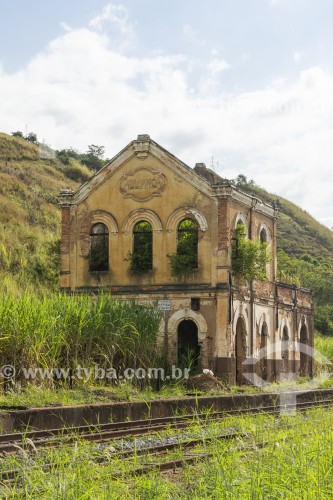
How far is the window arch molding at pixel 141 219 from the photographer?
29.6 meters

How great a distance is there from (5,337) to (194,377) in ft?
29.8

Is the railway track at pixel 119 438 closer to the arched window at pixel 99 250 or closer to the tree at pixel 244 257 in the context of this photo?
the tree at pixel 244 257

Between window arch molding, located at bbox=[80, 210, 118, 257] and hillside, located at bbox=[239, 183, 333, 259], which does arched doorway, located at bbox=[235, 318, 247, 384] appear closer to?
window arch molding, located at bbox=[80, 210, 118, 257]

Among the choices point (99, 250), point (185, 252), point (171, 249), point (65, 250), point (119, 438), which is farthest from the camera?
point (99, 250)

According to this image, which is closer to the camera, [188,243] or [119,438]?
[119,438]

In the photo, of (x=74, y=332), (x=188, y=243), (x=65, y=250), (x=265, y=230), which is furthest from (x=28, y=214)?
(x=74, y=332)

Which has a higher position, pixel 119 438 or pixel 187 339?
pixel 187 339

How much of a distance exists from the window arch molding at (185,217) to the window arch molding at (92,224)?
2133 mm

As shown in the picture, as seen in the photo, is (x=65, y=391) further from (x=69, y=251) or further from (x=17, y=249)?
(x=17, y=249)

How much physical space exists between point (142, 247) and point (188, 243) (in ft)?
6.05

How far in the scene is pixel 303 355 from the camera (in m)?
38.8

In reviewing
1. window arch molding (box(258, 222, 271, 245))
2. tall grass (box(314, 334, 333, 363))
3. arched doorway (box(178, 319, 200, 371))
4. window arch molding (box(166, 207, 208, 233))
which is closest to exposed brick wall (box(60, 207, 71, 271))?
window arch molding (box(166, 207, 208, 233))

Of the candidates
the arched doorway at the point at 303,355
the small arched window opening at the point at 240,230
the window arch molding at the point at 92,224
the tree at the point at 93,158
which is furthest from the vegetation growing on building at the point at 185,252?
the tree at the point at 93,158

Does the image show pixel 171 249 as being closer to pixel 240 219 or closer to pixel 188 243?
pixel 188 243
